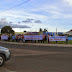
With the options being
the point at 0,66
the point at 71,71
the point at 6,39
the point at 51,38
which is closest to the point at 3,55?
the point at 0,66

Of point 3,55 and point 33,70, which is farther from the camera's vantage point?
point 3,55

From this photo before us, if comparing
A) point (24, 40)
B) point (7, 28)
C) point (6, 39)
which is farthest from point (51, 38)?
point (7, 28)

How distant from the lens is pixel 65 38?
25781mm

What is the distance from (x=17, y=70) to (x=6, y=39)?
30.4 metres

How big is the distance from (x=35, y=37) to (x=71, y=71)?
70.7ft

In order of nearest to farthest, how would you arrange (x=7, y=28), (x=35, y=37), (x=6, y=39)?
(x=35, y=37) < (x=6, y=39) < (x=7, y=28)

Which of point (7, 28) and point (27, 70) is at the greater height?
point (7, 28)

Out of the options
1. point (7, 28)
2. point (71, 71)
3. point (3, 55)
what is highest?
point (7, 28)

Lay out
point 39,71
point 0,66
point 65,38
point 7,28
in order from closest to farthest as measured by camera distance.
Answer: point 39,71 < point 0,66 < point 65,38 < point 7,28

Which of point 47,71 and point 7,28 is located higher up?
point 7,28

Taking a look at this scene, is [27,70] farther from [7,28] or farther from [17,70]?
[7,28]

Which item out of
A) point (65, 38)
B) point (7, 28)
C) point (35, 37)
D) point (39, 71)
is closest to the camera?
point (39, 71)

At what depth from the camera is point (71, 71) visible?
611 cm

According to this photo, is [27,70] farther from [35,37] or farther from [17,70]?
[35,37]
